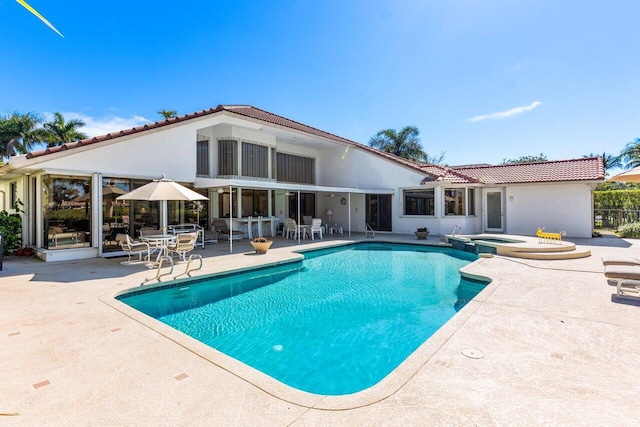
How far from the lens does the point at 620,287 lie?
6699mm

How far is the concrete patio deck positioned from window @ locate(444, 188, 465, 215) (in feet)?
41.9

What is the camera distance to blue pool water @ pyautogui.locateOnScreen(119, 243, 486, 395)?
15.4 ft

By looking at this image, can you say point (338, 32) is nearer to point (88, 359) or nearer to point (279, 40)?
point (279, 40)

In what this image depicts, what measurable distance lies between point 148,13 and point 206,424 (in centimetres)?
1673

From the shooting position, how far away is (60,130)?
33.1m

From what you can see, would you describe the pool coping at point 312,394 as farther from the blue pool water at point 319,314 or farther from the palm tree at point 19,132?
the palm tree at point 19,132

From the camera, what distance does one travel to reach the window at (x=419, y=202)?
19.1 meters

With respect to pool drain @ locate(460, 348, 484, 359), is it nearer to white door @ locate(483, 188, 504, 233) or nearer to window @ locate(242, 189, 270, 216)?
window @ locate(242, 189, 270, 216)

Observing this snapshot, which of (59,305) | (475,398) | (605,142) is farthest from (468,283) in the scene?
(605,142)

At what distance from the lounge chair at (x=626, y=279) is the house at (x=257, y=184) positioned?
11.5m

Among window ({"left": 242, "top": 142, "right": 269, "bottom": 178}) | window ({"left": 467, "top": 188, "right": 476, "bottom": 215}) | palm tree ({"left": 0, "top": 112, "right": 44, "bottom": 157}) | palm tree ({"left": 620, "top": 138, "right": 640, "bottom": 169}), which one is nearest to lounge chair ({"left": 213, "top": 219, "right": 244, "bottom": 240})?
window ({"left": 242, "top": 142, "right": 269, "bottom": 178})

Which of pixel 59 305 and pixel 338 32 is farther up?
pixel 338 32

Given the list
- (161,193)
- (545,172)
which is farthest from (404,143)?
(161,193)

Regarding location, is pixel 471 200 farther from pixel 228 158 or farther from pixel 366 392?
pixel 366 392
